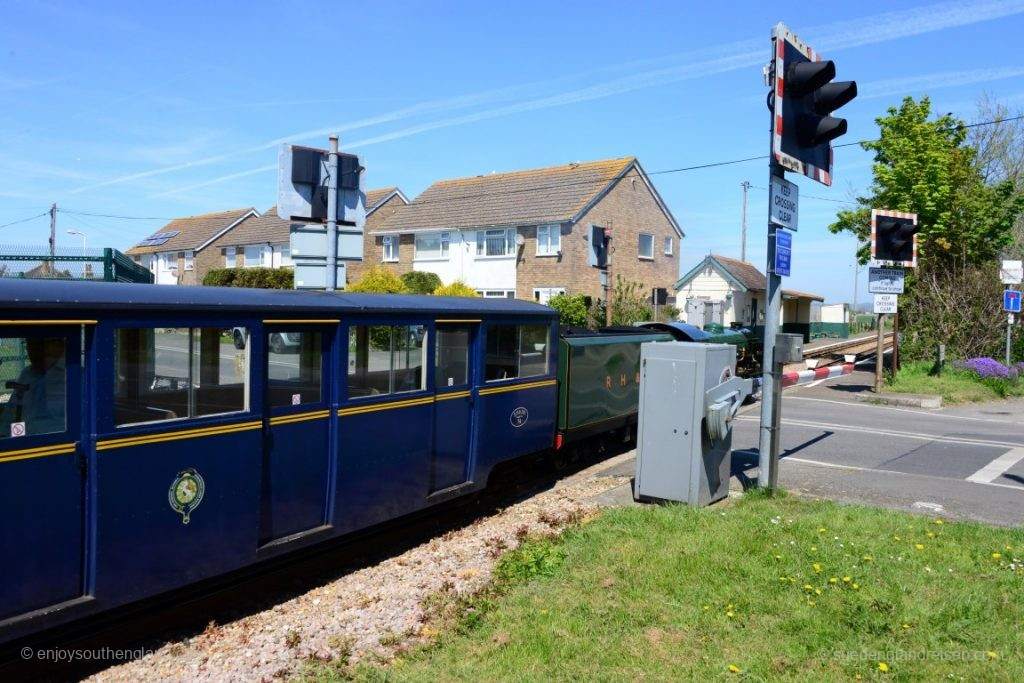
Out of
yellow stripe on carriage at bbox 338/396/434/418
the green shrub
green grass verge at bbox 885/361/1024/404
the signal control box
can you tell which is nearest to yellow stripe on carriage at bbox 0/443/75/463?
yellow stripe on carriage at bbox 338/396/434/418

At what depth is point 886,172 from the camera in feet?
78.3

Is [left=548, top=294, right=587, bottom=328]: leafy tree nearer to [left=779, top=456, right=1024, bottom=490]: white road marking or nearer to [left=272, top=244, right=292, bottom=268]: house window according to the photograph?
[left=779, top=456, right=1024, bottom=490]: white road marking

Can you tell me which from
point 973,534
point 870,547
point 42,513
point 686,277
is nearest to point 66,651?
point 42,513

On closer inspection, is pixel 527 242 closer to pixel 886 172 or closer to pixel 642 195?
pixel 642 195

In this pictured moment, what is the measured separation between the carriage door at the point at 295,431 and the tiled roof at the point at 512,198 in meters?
24.1

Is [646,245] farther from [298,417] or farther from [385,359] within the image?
[298,417]

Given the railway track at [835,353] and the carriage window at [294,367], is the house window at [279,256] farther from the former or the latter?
the carriage window at [294,367]

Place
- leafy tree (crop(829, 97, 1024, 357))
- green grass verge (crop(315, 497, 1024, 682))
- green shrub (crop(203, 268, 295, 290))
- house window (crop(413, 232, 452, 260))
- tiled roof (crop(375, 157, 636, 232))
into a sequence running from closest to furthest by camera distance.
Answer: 1. green grass verge (crop(315, 497, 1024, 682))
2. leafy tree (crop(829, 97, 1024, 357))
3. tiled roof (crop(375, 157, 636, 232))
4. house window (crop(413, 232, 452, 260))
5. green shrub (crop(203, 268, 295, 290))

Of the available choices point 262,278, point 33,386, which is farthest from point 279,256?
point 33,386

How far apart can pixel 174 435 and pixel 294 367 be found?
1.25m

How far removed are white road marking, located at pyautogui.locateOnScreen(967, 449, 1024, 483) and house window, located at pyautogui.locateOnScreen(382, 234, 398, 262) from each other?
28478mm

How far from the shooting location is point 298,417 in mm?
6449

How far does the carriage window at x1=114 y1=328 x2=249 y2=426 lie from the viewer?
529 centimetres

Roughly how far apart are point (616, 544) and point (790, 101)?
4784mm
